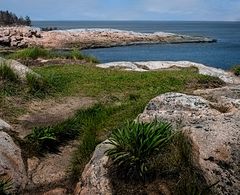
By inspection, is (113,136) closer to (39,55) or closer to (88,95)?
(88,95)

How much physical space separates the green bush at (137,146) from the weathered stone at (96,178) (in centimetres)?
20

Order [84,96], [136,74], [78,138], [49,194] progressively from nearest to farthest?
[49,194] < [78,138] < [84,96] < [136,74]

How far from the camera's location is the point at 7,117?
12.0 m

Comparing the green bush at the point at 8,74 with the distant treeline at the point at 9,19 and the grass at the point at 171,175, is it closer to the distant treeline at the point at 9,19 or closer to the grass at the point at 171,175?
the grass at the point at 171,175

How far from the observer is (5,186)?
26.3 feet

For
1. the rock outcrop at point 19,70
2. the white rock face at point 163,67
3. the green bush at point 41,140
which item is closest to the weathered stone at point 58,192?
the green bush at point 41,140

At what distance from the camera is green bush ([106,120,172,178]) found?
7.32 meters

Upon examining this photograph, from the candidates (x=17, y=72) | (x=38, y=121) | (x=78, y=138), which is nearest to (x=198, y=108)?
(x=78, y=138)

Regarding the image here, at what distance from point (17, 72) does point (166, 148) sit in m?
8.74

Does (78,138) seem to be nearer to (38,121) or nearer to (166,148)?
(38,121)

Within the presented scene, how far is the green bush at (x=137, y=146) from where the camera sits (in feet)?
24.0

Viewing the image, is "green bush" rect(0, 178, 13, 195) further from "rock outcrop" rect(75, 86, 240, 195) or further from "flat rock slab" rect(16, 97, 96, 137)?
"flat rock slab" rect(16, 97, 96, 137)

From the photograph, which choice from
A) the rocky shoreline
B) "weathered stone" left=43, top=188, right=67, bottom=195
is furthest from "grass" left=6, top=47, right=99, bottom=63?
the rocky shoreline

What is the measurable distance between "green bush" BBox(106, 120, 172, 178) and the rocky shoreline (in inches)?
2473
